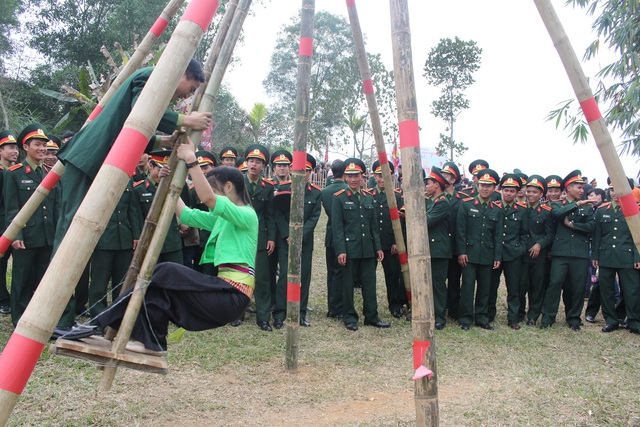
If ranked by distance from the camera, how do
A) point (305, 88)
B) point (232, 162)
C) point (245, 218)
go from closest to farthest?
point (245, 218) → point (305, 88) → point (232, 162)

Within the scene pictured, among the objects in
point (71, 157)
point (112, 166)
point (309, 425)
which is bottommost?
point (309, 425)

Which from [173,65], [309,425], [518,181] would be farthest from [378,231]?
[173,65]

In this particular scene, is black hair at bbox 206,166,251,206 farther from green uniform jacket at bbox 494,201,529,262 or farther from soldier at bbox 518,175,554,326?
soldier at bbox 518,175,554,326


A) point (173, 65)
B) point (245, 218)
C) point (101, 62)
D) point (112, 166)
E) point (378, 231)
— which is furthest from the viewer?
point (101, 62)

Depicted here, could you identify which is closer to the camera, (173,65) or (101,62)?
(173,65)

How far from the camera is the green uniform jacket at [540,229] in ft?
28.7

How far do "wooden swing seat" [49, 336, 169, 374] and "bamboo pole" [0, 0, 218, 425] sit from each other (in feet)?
3.43

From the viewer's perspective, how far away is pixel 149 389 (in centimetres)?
511

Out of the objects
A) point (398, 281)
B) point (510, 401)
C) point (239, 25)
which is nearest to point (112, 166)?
point (239, 25)

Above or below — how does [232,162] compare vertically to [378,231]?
above

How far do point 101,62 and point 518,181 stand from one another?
20375 millimetres

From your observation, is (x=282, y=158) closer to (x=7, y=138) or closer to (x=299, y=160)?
(x=299, y=160)

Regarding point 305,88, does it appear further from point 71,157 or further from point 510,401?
point 510,401

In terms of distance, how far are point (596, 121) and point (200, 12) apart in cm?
282
